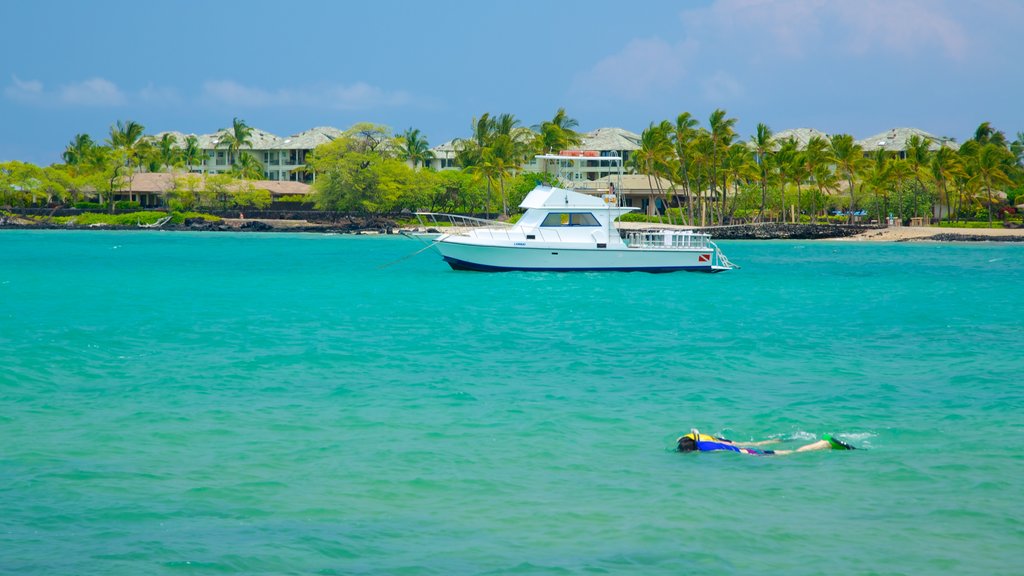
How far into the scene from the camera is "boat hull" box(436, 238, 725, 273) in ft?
145

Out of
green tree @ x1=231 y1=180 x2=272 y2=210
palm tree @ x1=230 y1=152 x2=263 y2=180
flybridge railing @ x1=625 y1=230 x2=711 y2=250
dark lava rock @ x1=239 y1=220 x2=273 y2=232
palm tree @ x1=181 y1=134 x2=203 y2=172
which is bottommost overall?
flybridge railing @ x1=625 y1=230 x2=711 y2=250

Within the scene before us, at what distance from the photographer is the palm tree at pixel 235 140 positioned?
13550 centimetres

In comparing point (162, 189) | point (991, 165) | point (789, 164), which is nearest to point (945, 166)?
point (991, 165)

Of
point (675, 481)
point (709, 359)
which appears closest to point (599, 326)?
point (709, 359)

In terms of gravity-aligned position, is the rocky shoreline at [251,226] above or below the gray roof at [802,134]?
below

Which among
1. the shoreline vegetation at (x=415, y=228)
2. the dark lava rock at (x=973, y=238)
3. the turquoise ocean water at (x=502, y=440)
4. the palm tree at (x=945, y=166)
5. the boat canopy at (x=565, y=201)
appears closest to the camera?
the turquoise ocean water at (x=502, y=440)

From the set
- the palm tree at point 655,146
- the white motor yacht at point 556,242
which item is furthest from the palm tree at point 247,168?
the white motor yacht at point 556,242

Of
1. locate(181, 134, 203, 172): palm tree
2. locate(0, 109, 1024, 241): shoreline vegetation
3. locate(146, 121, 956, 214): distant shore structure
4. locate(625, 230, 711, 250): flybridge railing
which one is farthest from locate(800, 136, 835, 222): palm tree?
locate(181, 134, 203, 172): palm tree

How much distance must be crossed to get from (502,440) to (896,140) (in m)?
119

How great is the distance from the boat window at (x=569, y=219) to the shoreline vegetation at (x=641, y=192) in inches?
1724

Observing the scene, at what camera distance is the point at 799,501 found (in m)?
11.6

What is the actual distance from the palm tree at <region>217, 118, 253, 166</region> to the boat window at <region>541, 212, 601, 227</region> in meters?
99.3

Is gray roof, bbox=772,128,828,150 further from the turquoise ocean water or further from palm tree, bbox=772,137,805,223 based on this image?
the turquoise ocean water

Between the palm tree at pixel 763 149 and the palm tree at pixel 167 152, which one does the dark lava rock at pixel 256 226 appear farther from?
the palm tree at pixel 763 149
